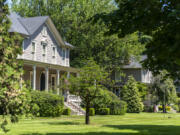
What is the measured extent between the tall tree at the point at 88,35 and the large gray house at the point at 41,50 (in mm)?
6751

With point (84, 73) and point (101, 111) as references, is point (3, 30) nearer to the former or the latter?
point (84, 73)

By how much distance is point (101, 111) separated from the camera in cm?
3228

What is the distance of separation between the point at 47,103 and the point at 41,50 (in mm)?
8420

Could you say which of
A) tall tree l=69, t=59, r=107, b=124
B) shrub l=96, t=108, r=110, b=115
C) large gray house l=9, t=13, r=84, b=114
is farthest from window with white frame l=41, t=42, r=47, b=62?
tall tree l=69, t=59, r=107, b=124

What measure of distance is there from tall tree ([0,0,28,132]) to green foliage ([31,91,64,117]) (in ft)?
57.0

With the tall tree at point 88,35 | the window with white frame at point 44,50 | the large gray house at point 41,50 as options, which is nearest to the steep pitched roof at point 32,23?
the large gray house at point 41,50

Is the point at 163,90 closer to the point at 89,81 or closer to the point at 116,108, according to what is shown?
the point at 116,108

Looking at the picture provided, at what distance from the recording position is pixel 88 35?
1745 inches

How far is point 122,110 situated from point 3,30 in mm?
26046

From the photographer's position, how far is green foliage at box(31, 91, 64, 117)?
26.5m

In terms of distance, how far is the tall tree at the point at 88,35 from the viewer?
4378 centimetres

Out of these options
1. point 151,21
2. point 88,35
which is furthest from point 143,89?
point 151,21

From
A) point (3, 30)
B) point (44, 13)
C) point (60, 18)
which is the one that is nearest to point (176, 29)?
point (3, 30)

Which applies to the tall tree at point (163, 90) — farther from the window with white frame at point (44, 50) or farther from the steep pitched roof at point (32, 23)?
the steep pitched roof at point (32, 23)
